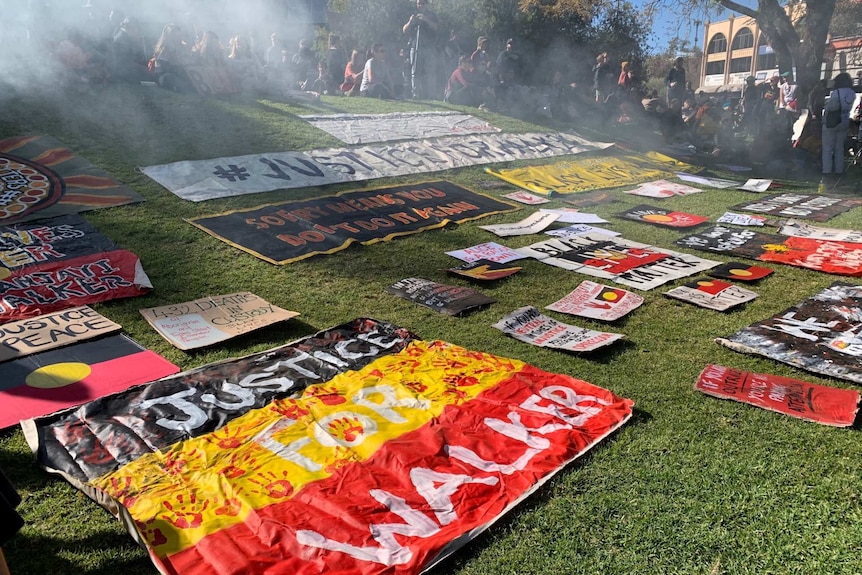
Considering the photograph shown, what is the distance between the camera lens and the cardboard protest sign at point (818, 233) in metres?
7.03

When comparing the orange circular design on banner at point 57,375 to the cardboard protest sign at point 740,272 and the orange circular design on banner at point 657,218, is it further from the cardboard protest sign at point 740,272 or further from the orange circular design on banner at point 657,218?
the orange circular design on banner at point 657,218

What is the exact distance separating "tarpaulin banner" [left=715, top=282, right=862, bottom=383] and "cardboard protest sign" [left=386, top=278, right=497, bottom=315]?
75.7 inches

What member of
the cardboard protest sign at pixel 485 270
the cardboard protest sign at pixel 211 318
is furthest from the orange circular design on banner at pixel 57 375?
the cardboard protest sign at pixel 485 270

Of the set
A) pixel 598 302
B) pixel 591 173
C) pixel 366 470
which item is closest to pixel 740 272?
pixel 598 302

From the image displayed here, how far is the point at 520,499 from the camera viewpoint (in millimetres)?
2840

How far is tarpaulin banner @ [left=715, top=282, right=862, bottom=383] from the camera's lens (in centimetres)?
414

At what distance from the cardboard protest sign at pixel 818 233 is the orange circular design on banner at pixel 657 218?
1.32 metres

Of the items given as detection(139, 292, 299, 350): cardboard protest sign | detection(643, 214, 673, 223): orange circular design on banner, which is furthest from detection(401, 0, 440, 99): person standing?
detection(139, 292, 299, 350): cardboard protest sign

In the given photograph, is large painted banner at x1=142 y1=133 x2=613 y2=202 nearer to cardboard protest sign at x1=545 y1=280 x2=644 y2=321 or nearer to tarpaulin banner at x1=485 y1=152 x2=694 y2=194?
tarpaulin banner at x1=485 y1=152 x2=694 y2=194

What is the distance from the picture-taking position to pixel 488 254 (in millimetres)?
6660

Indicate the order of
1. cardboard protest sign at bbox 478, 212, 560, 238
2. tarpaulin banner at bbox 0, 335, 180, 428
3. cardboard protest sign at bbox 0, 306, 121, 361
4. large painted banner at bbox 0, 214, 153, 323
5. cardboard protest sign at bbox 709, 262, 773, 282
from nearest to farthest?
tarpaulin banner at bbox 0, 335, 180, 428 → cardboard protest sign at bbox 0, 306, 121, 361 → large painted banner at bbox 0, 214, 153, 323 → cardboard protest sign at bbox 709, 262, 773, 282 → cardboard protest sign at bbox 478, 212, 560, 238

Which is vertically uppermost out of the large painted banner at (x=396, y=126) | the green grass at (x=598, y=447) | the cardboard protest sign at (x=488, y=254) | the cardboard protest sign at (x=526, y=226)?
the large painted banner at (x=396, y=126)

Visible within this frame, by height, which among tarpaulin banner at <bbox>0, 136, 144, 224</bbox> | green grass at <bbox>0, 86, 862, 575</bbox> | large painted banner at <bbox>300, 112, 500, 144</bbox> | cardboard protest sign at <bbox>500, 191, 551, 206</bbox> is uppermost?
large painted banner at <bbox>300, 112, 500, 144</bbox>

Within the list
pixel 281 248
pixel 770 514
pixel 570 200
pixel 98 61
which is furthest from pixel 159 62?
pixel 770 514
